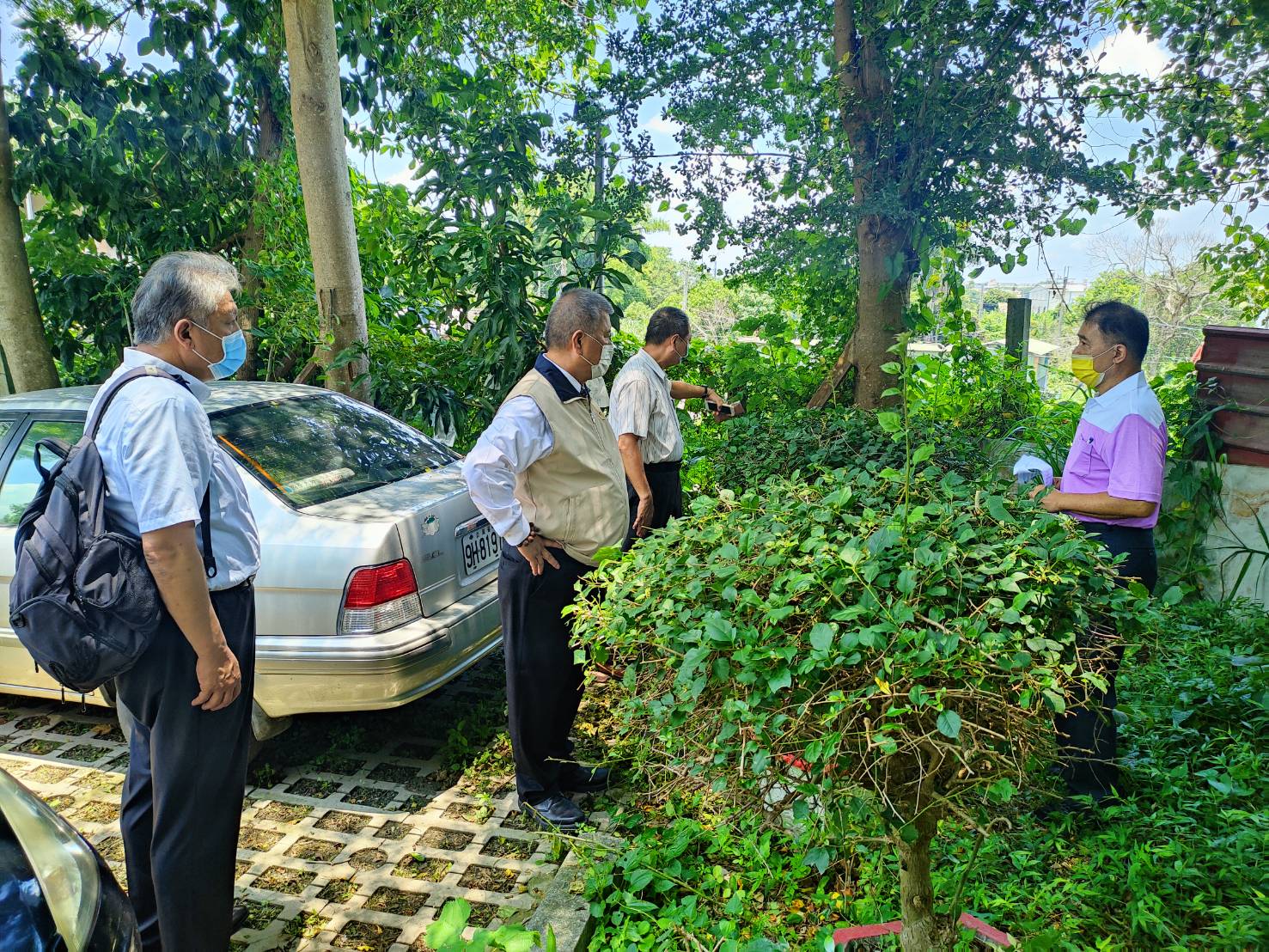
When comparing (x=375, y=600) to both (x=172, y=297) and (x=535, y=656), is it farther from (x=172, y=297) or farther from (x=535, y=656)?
(x=172, y=297)

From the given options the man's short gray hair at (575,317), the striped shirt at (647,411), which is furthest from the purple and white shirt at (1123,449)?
the striped shirt at (647,411)

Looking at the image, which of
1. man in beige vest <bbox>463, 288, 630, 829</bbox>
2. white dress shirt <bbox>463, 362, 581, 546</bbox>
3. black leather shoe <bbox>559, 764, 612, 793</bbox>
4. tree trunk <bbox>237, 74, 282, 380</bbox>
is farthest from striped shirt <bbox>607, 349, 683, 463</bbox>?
tree trunk <bbox>237, 74, 282, 380</bbox>

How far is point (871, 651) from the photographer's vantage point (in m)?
1.62

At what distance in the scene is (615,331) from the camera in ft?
21.0

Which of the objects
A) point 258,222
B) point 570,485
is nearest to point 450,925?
point 570,485

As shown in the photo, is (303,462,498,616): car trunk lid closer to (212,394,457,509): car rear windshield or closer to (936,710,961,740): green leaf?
(212,394,457,509): car rear windshield

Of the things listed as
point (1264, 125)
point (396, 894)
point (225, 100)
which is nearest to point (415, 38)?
point (225, 100)

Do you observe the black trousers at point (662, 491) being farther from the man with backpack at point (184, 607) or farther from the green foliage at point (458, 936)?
the green foliage at point (458, 936)

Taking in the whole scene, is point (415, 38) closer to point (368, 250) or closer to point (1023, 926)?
point (368, 250)

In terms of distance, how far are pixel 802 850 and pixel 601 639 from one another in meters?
1.27

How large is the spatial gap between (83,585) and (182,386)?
0.58 m

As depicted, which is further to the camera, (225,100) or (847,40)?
(225,100)

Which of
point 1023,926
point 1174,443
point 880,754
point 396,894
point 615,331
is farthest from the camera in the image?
point 615,331

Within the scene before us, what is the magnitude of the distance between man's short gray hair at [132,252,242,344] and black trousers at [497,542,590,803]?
1.38m
